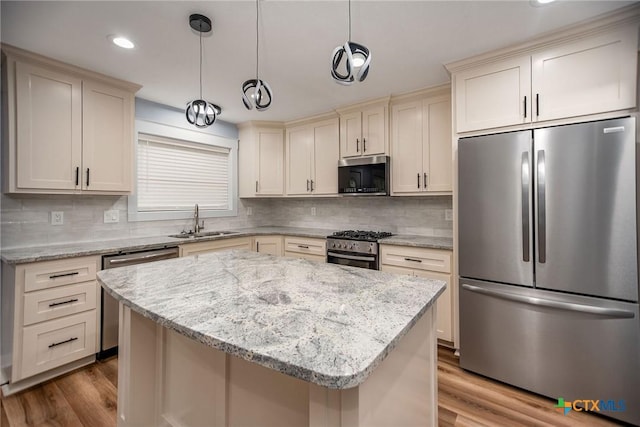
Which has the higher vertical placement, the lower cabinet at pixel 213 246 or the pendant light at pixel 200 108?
the pendant light at pixel 200 108

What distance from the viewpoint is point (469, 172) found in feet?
7.18

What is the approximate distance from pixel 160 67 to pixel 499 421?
3580mm

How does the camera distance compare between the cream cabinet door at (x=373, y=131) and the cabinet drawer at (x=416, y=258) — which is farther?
the cream cabinet door at (x=373, y=131)

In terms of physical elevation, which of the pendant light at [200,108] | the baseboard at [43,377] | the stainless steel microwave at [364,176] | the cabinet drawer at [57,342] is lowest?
the baseboard at [43,377]

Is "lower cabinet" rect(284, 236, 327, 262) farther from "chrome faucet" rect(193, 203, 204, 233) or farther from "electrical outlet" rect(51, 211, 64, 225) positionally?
"electrical outlet" rect(51, 211, 64, 225)

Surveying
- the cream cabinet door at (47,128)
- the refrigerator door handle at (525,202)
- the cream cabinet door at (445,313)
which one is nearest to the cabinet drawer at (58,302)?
the cream cabinet door at (47,128)

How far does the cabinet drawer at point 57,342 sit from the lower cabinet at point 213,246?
876mm

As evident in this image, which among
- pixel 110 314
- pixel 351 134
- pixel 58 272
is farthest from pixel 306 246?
pixel 58 272

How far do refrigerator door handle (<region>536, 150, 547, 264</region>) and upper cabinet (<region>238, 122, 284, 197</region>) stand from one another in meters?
2.96

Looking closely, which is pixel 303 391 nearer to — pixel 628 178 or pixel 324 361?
pixel 324 361

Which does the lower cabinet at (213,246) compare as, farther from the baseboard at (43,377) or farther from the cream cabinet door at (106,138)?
the baseboard at (43,377)

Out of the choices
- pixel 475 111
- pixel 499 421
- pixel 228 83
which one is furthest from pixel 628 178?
pixel 228 83

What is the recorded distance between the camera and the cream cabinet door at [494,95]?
2.07 meters

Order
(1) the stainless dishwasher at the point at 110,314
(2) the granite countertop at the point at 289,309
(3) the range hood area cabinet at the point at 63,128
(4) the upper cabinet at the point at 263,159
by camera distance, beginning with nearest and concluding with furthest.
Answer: (2) the granite countertop at the point at 289,309 → (3) the range hood area cabinet at the point at 63,128 → (1) the stainless dishwasher at the point at 110,314 → (4) the upper cabinet at the point at 263,159
